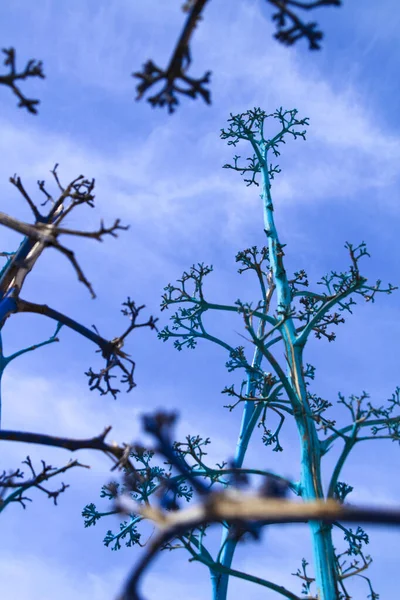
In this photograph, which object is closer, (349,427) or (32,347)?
(32,347)

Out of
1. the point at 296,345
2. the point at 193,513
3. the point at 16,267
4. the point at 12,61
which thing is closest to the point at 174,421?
the point at 193,513

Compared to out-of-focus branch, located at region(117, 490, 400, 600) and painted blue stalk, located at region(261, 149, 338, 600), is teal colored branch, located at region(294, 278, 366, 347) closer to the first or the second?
painted blue stalk, located at region(261, 149, 338, 600)

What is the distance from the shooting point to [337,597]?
528 cm

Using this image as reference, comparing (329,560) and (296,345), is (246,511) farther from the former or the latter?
(296,345)

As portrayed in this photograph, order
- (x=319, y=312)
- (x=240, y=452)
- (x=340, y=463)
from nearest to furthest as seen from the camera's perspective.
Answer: (x=340, y=463), (x=319, y=312), (x=240, y=452)

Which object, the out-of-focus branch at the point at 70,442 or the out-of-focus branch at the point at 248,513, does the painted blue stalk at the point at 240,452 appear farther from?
the out-of-focus branch at the point at 248,513

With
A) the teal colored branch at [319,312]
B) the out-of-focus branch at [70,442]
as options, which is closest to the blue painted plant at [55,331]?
the out-of-focus branch at [70,442]

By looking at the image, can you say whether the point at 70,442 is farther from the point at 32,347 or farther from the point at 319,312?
the point at 319,312

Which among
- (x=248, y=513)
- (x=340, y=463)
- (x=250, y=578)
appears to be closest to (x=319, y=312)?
(x=340, y=463)

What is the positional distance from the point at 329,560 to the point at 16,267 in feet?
13.3

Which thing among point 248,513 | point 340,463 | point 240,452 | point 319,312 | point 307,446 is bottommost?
point 248,513

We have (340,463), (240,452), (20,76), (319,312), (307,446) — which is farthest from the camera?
(240,452)

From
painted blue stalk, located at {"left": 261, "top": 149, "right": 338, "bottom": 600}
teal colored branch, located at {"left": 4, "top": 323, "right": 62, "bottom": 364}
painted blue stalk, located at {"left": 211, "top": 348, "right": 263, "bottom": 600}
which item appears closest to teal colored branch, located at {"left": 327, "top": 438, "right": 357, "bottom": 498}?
painted blue stalk, located at {"left": 261, "top": 149, "right": 338, "bottom": 600}

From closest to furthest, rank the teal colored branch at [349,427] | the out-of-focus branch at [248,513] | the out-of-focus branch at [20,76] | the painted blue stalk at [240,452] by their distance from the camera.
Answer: the out-of-focus branch at [248,513], the out-of-focus branch at [20,76], the teal colored branch at [349,427], the painted blue stalk at [240,452]
